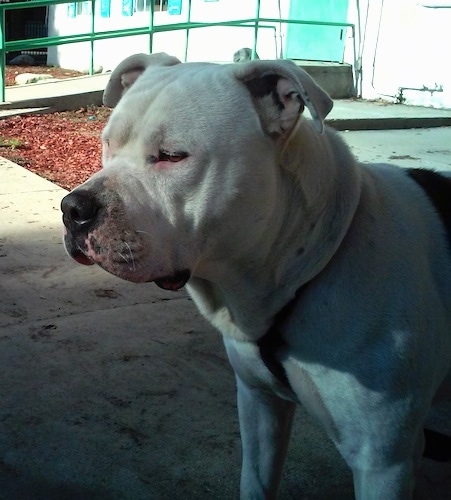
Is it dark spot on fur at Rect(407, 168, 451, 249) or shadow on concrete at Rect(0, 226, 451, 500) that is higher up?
dark spot on fur at Rect(407, 168, 451, 249)

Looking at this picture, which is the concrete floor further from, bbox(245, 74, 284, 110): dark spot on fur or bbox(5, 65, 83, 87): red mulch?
bbox(5, 65, 83, 87): red mulch

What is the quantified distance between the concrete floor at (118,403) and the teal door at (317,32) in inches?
373

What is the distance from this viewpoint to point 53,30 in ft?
70.3

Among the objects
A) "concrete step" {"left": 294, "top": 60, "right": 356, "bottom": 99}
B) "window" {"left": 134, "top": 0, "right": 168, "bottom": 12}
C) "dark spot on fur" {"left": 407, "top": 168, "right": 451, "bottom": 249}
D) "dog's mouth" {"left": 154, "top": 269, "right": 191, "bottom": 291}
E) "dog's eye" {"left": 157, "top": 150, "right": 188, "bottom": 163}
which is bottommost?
"concrete step" {"left": 294, "top": 60, "right": 356, "bottom": 99}

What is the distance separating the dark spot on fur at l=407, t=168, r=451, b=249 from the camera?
2861mm

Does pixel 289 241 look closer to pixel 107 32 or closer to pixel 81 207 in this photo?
pixel 81 207

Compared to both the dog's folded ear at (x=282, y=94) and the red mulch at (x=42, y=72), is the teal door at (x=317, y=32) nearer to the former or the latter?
the red mulch at (x=42, y=72)

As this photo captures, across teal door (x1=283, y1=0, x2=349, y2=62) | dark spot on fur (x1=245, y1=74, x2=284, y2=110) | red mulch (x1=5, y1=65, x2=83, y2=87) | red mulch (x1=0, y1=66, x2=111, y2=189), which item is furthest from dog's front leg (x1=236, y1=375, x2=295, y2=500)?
red mulch (x1=5, y1=65, x2=83, y2=87)

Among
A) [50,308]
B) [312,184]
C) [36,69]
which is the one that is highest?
[312,184]

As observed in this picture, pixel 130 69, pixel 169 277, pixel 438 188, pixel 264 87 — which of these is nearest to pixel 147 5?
pixel 130 69

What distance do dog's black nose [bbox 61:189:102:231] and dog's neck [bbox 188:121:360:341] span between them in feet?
1.41

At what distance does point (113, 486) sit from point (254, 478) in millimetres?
564

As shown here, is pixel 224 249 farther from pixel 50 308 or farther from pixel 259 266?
pixel 50 308

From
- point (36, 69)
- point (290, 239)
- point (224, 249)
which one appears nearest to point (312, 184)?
point (290, 239)
